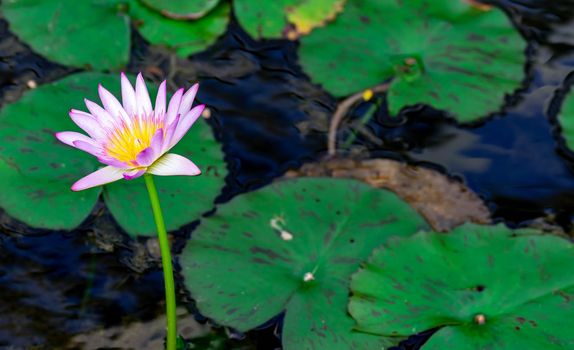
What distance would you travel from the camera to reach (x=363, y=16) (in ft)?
11.0

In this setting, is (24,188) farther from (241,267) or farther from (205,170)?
(241,267)

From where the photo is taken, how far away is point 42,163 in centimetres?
264

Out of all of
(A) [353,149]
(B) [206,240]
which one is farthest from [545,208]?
(B) [206,240]

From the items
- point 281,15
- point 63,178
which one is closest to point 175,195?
point 63,178

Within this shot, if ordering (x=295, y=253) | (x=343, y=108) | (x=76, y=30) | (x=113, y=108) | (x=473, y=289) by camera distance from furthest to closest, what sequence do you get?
(x=76, y=30) → (x=343, y=108) → (x=295, y=253) → (x=473, y=289) → (x=113, y=108)

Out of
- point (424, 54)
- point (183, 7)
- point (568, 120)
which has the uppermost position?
point (183, 7)

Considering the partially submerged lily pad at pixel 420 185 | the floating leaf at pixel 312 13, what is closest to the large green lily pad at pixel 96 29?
the floating leaf at pixel 312 13

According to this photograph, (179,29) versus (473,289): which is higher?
(179,29)

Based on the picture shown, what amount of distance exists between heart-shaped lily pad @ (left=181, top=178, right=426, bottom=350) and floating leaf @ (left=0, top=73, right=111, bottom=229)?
478mm

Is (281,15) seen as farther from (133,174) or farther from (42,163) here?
(133,174)

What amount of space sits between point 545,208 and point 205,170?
51.5 inches

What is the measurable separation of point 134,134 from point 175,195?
721 mm

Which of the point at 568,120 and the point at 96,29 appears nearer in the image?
the point at 568,120

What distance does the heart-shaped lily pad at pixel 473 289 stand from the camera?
84.5 inches
